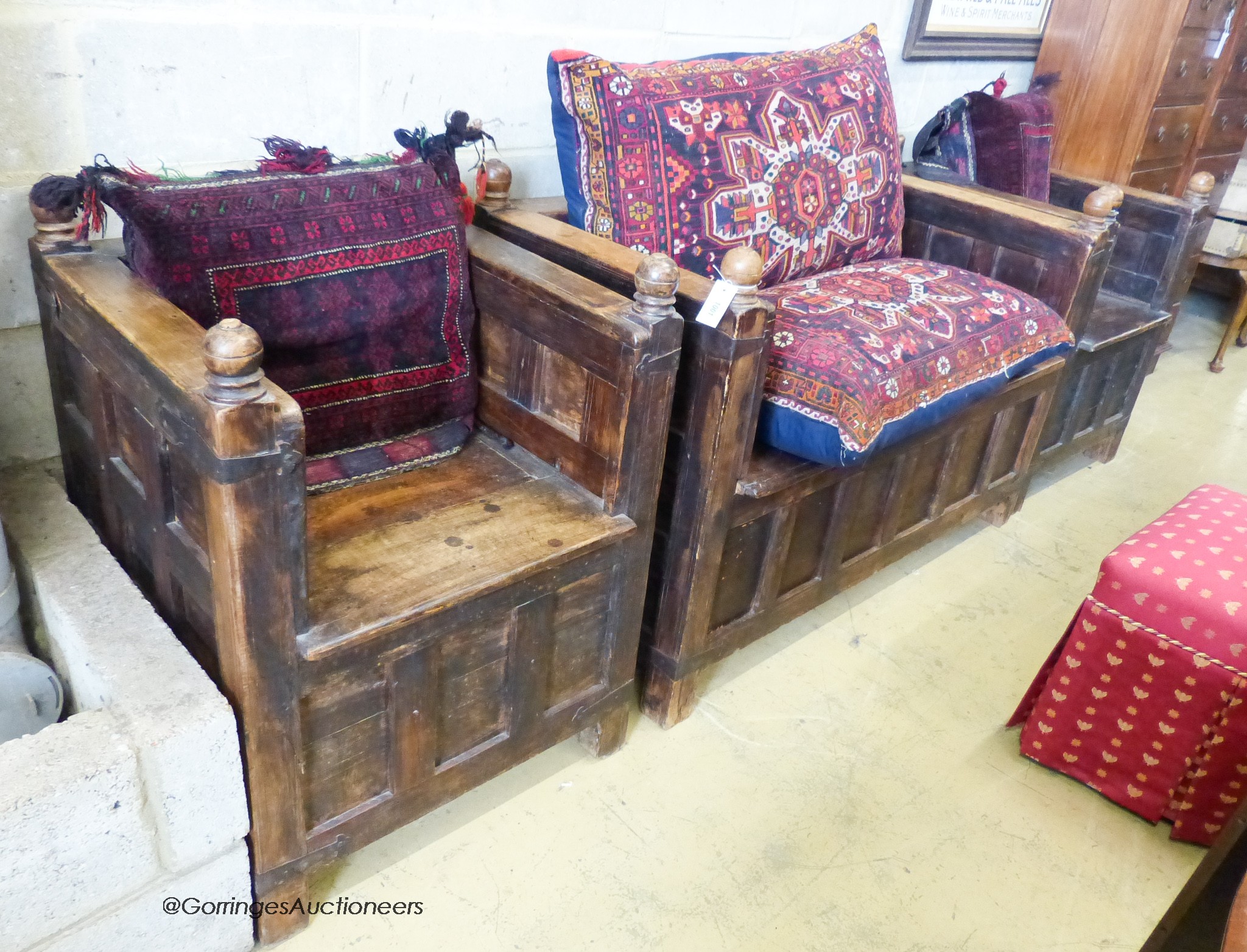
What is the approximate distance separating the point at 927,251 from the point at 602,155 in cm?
99

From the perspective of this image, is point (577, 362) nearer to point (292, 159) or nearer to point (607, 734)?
point (292, 159)

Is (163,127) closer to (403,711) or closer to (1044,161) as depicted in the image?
(403,711)

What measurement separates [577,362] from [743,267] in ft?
0.83

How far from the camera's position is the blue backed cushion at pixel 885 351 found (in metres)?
1.51

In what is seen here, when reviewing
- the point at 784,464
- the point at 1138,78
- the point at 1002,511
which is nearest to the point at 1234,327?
the point at 1138,78

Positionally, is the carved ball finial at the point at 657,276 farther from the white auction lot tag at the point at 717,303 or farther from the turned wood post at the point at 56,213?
the turned wood post at the point at 56,213

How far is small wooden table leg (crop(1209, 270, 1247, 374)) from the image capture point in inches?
134

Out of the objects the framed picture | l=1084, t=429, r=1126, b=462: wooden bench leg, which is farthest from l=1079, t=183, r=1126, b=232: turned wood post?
l=1084, t=429, r=1126, b=462: wooden bench leg

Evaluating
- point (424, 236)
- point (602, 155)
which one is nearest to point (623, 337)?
point (424, 236)

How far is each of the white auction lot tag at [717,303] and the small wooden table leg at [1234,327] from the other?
2.86m

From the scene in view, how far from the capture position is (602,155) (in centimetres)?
156

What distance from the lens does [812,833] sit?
4.86ft

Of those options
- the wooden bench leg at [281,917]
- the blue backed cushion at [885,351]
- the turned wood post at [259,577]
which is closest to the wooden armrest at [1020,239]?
the blue backed cushion at [885,351]

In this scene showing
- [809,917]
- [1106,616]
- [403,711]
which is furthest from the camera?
[1106,616]
